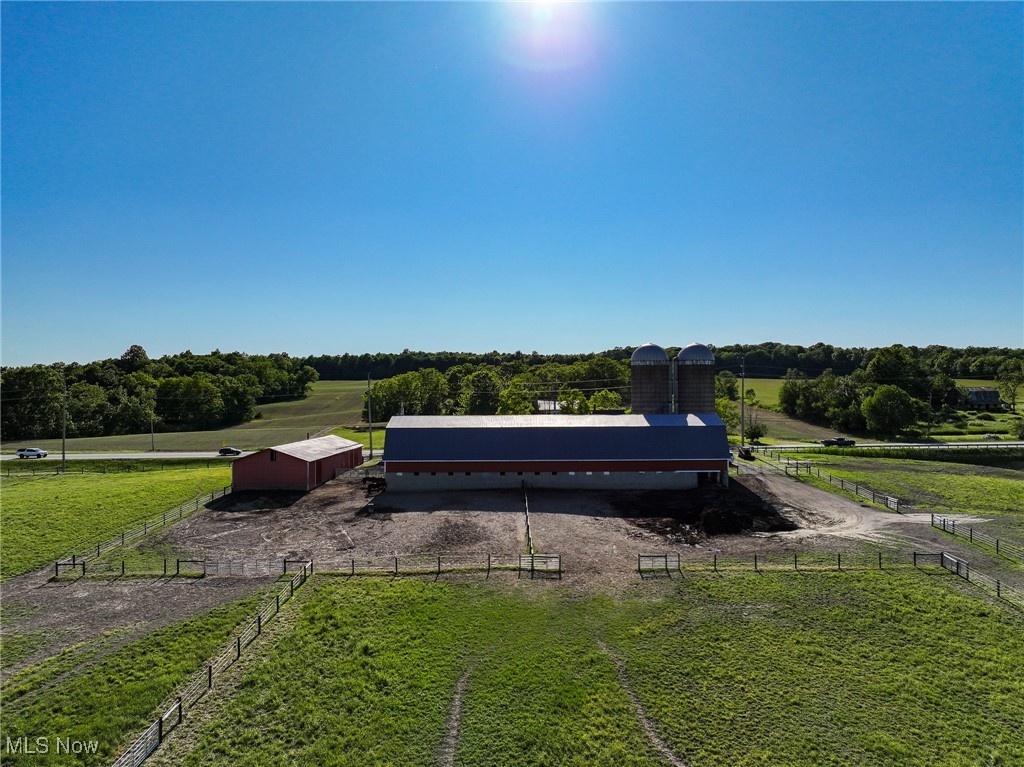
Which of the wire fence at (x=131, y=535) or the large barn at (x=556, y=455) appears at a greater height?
the large barn at (x=556, y=455)

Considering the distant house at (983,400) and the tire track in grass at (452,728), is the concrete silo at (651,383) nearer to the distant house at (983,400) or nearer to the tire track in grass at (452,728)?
the tire track in grass at (452,728)

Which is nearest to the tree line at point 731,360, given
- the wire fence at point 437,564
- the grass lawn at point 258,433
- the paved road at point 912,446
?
the grass lawn at point 258,433

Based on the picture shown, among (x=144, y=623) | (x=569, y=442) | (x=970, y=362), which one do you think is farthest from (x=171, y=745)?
(x=970, y=362)

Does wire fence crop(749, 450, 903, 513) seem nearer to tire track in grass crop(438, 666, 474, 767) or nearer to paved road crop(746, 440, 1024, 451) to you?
paved road crop(746, 440, 1024, 451)

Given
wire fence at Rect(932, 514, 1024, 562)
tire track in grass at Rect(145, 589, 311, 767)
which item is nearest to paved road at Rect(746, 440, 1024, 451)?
wire fence at Rect(932, 514, 1024, 562)

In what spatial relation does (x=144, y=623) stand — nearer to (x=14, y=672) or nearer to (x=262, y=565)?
(x=14, y=672)
